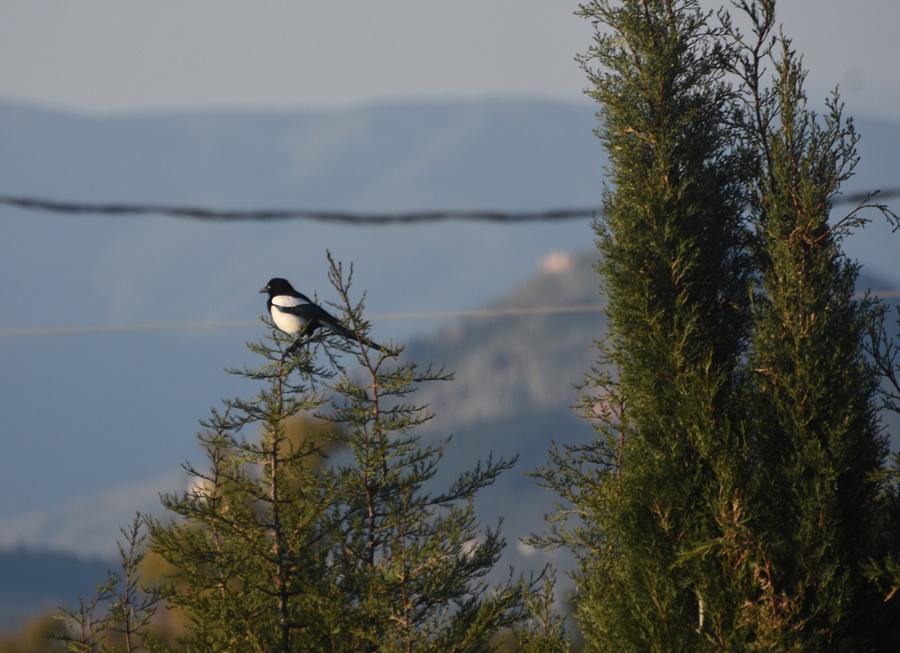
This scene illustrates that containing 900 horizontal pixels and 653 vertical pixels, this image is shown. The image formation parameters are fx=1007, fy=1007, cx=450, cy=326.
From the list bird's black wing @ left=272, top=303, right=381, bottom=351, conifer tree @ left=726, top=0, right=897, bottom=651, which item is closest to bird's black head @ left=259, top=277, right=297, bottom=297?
bird's black wing @ left=272, top=303, right=381, bottom=351

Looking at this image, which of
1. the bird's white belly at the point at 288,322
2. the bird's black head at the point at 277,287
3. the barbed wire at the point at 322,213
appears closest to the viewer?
the barbed wire at the point at 322,213

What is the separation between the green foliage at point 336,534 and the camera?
6.25 metres

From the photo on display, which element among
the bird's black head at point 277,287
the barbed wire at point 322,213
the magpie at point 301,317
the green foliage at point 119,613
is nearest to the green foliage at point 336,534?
the magpie at point 301,317

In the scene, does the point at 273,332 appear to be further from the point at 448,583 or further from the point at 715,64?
the point at 715,64

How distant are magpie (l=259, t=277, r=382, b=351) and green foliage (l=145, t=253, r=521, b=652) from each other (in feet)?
0.76

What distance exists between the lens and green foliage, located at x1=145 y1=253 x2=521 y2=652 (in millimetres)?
6254

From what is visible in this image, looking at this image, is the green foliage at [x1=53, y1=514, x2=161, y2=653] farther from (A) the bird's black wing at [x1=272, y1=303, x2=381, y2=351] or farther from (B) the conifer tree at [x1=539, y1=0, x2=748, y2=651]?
(B) the conifer tree at [x1=539, y1=0, x2=748, y2=651]

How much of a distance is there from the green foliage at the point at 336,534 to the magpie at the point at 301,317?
0.76 feet

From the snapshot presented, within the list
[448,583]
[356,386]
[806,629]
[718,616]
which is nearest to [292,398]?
[356,386]

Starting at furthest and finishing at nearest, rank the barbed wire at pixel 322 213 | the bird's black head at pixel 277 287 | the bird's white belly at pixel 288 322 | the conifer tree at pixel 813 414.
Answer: the bird's black head at pixel 277 287, the bird's white belly at pixel 288 322, the barbed wire at pixel 322 213, the conifer tree at pixel 813 414

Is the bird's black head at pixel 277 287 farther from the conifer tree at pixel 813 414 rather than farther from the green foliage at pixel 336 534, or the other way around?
the conifer tree at pixel 813 414

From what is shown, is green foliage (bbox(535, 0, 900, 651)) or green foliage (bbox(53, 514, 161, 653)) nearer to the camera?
green foliage (bbox(535, 0, 900, 651))

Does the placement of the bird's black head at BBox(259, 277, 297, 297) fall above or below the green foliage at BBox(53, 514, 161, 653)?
above

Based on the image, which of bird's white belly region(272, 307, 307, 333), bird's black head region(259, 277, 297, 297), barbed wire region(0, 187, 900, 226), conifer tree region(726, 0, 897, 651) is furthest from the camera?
bird's black head region(259, 277, 297, 297)
